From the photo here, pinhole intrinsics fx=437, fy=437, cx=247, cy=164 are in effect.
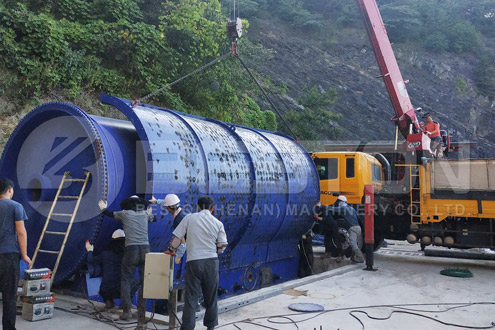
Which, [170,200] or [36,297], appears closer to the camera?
[36,297]

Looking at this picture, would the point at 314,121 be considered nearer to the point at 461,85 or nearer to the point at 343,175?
the point at 343,175

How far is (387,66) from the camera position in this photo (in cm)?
1238

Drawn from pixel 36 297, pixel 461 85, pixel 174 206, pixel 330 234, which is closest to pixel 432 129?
pixel 330 234

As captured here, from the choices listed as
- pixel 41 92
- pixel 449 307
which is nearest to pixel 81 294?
pixel 449 307

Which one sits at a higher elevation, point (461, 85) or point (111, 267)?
point (461, 85)

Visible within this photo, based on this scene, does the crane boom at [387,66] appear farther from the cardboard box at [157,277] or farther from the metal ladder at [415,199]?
the cardboard box at [157,277]

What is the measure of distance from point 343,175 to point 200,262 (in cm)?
736

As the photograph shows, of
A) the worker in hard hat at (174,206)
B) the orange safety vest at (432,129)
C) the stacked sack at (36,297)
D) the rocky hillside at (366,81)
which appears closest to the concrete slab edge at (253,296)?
the worker in hard hat at (174,206)

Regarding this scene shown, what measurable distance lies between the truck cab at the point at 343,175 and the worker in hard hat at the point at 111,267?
7008 millimetres

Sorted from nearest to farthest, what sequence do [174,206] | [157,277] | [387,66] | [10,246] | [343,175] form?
[10,246]
[157,277]
[174,206]
[343,175]
[387,66]

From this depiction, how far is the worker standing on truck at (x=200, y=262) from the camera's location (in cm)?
463

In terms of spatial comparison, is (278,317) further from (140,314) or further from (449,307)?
(449,307)

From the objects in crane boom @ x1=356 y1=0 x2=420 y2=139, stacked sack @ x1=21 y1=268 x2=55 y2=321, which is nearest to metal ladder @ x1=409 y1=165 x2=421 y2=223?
crane boom @ x1=356 y1=0 x2=420 y2=139

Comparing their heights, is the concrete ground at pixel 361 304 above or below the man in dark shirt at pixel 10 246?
below
